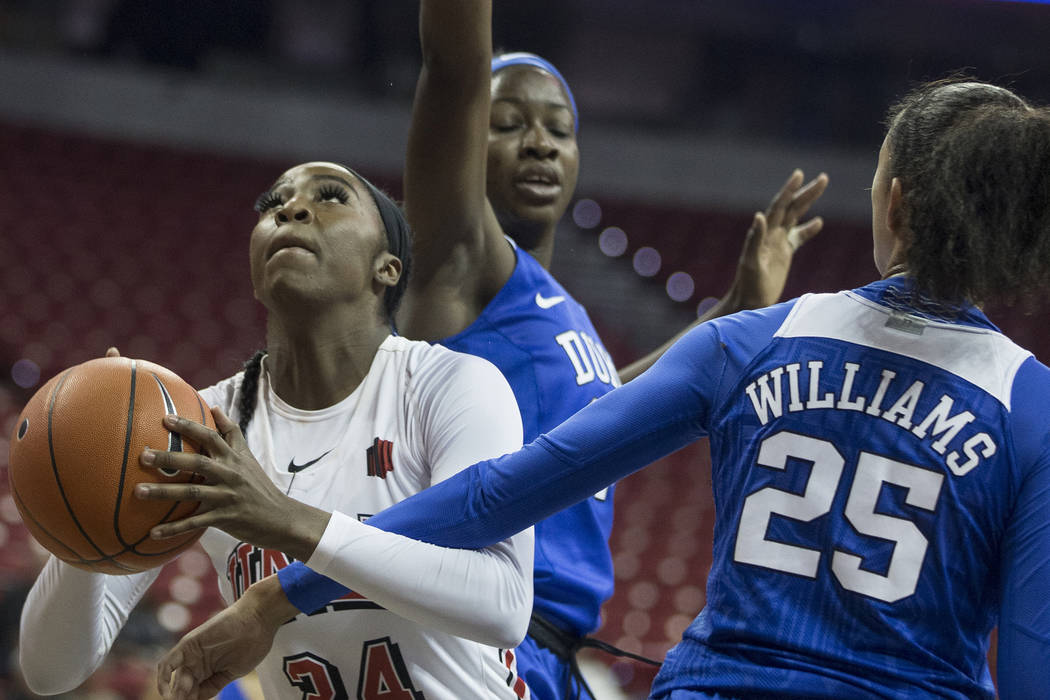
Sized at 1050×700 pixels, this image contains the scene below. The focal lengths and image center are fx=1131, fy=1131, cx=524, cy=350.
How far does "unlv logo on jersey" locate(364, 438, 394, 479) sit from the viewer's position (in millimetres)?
2221

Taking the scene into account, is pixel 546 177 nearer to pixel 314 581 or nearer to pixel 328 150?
pixel 314 581

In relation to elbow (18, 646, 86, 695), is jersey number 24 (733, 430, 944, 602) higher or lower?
higher

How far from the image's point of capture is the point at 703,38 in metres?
11.2

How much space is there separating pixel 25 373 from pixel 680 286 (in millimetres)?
Result: 6030

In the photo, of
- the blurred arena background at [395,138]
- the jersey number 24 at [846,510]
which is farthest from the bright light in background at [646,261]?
the jersey number 24 at [846,510]

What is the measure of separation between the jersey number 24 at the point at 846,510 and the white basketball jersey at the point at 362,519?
0.74 meters

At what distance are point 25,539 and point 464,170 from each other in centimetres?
544

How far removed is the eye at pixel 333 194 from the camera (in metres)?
2.47

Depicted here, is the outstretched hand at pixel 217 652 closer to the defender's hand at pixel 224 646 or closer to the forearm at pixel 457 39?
the defender's hand at pixel 224 646

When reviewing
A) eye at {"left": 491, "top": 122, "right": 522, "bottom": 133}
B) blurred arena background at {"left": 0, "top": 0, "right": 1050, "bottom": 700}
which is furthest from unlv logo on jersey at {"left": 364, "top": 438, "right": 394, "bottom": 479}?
blurred arena background at {"left": 0, "top": 0, "right": 1050, "bottom": 700}

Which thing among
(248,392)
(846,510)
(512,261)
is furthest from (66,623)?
(846,510)

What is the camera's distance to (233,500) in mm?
1692

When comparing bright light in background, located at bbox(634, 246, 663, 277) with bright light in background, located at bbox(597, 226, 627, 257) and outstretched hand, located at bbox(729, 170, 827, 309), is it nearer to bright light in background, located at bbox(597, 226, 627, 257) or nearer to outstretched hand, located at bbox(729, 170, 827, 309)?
bright light in background, located at bbox(597, 226, 627, 257)

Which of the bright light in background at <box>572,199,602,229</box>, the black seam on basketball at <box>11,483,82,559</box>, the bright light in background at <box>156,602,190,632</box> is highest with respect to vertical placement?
the black seam on basketball at <box>11,483,82,559</box>
